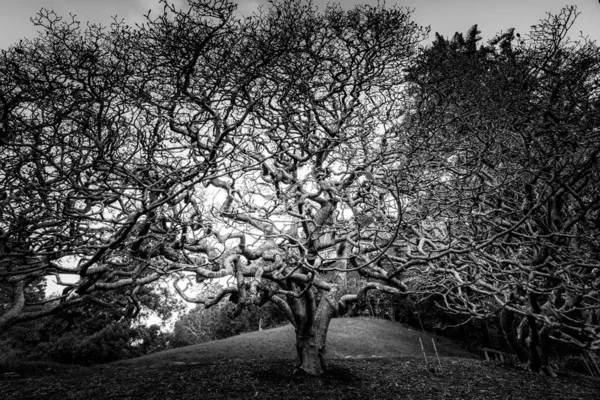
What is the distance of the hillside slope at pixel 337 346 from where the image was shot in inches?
445

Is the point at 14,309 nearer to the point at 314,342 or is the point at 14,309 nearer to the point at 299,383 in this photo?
the point at 299,383

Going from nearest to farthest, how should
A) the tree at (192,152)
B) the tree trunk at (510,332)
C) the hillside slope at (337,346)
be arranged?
the tree at (192,152)
the tree trunk at (510,332)
the hillside slope at (337,346)

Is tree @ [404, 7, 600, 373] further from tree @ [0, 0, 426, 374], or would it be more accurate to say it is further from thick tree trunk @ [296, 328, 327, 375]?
thick tree trunk @ [296, 328, 327, 375]

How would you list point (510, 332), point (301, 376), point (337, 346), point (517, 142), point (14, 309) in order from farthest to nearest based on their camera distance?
point (337, 346) → point (510, 332) → point (301, 376) → point (517, 142) → point (14, 309)

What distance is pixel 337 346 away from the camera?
1320cm

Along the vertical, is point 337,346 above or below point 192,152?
below

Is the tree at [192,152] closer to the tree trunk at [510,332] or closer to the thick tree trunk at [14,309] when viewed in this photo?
the thick tree trunk at [14,309]

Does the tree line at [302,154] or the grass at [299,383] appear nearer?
the tree line at [302,154]

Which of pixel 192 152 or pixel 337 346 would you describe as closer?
pixel 192 152

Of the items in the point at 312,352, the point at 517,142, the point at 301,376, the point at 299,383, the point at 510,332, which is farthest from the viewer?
the point at 510,332

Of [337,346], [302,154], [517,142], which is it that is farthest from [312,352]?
[337,346]

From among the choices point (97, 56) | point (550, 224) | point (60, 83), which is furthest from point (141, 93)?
point (550, 224)

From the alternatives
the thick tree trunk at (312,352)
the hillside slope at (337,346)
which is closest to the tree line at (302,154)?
the thick tree trunk at (312,352)

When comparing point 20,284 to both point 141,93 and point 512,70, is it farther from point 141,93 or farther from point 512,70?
point 512,70
